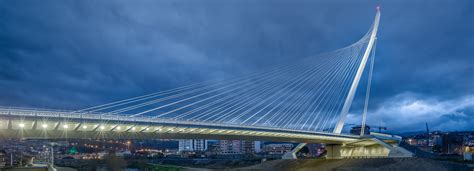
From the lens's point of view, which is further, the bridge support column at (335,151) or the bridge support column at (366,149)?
the bridge support column at (335,151)

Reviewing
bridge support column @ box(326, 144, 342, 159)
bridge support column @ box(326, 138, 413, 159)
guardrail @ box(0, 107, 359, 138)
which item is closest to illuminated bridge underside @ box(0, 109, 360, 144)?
guardrail @ box(0, 107, 359, 138)

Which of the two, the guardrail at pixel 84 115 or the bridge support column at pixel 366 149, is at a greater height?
the guardrail at pixel 84 115

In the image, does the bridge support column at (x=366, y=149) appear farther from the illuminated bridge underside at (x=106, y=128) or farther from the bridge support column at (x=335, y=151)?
the illuminated bridge underside at (x=106, y=128)

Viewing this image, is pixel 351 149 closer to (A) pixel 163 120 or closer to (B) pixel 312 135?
(B) pixel 312 135

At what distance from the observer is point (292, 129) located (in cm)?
3553

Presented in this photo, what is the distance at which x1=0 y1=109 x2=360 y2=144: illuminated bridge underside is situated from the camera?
20609mm

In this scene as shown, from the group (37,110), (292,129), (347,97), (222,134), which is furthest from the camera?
(347,97)

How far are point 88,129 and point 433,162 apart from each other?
101 feet

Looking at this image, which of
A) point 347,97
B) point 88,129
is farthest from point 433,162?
point 88,129

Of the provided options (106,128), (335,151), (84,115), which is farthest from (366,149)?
(84,115)

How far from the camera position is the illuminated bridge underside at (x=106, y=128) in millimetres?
20609

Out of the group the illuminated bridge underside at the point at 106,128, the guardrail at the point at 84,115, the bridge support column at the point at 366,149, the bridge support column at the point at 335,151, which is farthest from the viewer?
the bridge support column at the point at 335,151

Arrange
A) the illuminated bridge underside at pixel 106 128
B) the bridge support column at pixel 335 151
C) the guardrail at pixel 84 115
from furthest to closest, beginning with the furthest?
the bridge support column at pixel 335 151 → the illuminated bridge underside at pixel 106 128 → the guardrail at pixel 84 115

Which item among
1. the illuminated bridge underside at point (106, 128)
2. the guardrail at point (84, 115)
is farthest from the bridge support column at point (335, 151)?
the guardrail at point (84, 115)
